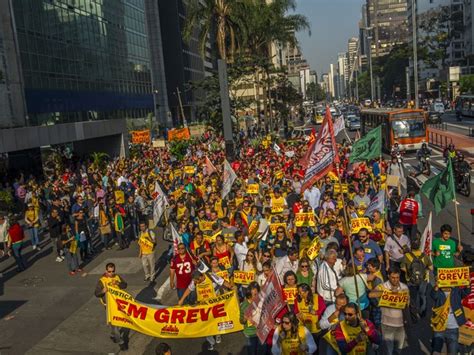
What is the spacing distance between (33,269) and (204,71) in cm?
9533

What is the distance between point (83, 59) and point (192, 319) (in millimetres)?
48523

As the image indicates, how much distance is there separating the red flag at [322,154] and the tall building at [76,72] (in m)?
17.7

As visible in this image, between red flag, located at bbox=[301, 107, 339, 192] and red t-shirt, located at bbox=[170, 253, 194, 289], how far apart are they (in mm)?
2608

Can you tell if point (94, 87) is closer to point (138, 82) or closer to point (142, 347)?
point (138, 82)

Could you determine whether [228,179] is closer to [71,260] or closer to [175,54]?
[71,260]

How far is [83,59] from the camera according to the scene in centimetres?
5219

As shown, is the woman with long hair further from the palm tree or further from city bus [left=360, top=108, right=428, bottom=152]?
city bus [left=360, top=108, right=428, bottom=152]

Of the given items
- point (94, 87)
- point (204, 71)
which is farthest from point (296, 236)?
point (204, 71)

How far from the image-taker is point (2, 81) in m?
37.5

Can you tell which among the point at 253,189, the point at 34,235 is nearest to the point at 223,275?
the point at 253,189

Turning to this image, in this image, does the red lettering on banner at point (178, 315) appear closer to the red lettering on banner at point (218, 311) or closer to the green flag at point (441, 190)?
the red lettering on banner at point (218, 311)

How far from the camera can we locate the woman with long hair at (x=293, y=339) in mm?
6586

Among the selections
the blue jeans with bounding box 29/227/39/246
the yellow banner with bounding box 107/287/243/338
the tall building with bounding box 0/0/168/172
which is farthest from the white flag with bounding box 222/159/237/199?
the tall building with bounding box 0/0/168/172

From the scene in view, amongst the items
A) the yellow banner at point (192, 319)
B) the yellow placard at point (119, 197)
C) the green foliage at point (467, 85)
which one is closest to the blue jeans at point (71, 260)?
the yellow placard at point (119, 197)
